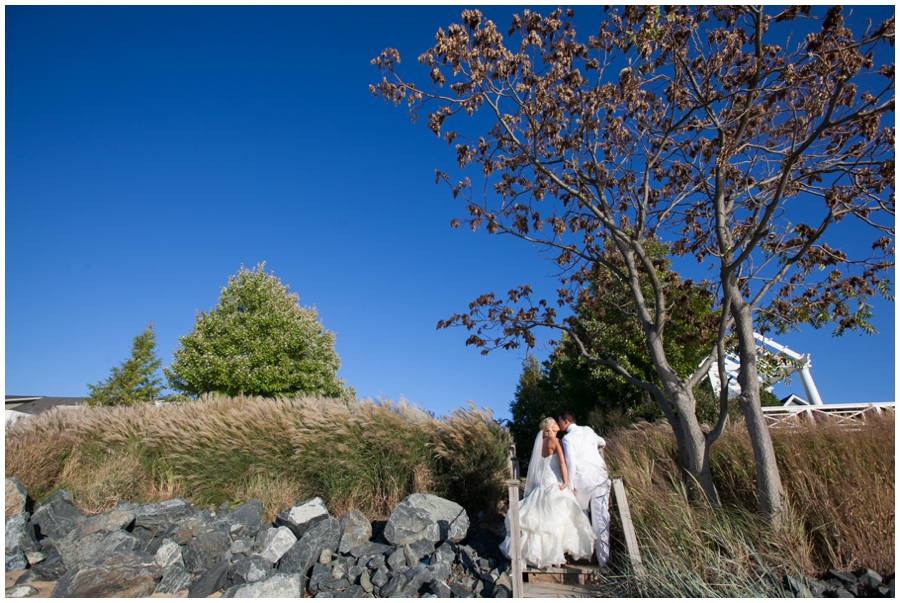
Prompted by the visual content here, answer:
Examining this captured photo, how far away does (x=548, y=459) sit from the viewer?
650 cm

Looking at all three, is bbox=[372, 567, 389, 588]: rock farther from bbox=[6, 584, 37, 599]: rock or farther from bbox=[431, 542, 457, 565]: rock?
bbox=[6, 584, 37, 599]: rock

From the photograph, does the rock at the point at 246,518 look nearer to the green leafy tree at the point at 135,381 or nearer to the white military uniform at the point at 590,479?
the white military uniform at the point at 590,479

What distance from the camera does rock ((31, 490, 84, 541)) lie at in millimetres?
7891

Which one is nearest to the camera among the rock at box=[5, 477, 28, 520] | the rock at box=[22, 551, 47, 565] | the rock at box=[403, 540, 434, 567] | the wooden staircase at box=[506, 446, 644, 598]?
the wooden staircase at box=[506, 446, 644, 598]

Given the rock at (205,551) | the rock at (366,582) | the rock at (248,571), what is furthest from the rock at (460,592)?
the rock at (205,551)

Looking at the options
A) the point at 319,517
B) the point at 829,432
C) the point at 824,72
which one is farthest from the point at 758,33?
the point at 319,517

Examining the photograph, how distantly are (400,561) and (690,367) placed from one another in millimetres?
11396

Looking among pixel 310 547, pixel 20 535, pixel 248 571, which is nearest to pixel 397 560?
pixel 310 547

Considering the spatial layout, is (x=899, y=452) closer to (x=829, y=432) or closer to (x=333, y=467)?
(x=829, y=432)

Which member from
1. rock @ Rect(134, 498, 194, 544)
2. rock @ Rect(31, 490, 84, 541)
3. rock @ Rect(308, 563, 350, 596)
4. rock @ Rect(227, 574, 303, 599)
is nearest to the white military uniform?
rock @ Rect(308, 563, 350, 596)

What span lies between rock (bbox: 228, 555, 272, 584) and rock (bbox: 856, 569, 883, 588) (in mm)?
6227

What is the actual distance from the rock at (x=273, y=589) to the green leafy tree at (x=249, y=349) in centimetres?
1205

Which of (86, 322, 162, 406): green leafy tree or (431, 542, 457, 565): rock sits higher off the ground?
(86, 322, 162, 406): green leafy tree

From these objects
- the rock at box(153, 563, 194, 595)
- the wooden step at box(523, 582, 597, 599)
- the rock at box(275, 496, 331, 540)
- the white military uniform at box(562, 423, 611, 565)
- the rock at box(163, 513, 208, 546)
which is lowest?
the rock at box(153, 563, 194, 595)
